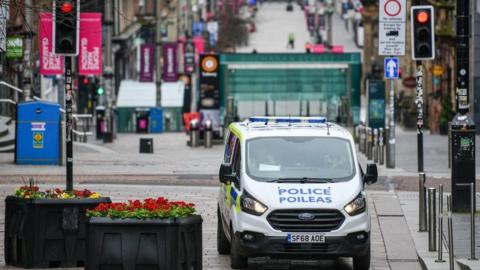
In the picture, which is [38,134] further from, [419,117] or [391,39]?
[419,117]

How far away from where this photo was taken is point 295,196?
16406 millimetres

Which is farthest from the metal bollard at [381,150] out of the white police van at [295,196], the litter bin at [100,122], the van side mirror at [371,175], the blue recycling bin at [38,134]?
the litter bin at [100,122]

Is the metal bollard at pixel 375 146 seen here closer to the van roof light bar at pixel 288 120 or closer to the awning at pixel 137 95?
the van roof light bar at pixel 288 120

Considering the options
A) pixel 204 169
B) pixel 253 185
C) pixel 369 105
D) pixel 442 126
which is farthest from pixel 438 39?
pixel 253 185

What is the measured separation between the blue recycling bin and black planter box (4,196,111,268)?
61.6ft

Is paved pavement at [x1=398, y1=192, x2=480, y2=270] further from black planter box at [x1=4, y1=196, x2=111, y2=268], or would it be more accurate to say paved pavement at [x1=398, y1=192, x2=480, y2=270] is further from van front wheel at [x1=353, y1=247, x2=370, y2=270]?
black planter box at [x1=4, y1=196, x2=111, y2=268]

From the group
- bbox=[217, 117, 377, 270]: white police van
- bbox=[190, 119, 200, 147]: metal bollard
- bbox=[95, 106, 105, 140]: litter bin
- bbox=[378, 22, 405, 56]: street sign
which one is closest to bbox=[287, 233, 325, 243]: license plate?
bbox=[217, 117, 377, 270]: white police van

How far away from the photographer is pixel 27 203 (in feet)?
53.7

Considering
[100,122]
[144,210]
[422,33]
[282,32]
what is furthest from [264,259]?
[282,32]

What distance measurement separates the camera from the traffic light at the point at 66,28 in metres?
20.1

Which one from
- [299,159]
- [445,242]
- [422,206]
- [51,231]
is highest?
[299,159]

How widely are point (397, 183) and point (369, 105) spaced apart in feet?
53.2

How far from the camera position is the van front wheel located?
1661 centimetres

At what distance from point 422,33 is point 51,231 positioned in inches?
336
